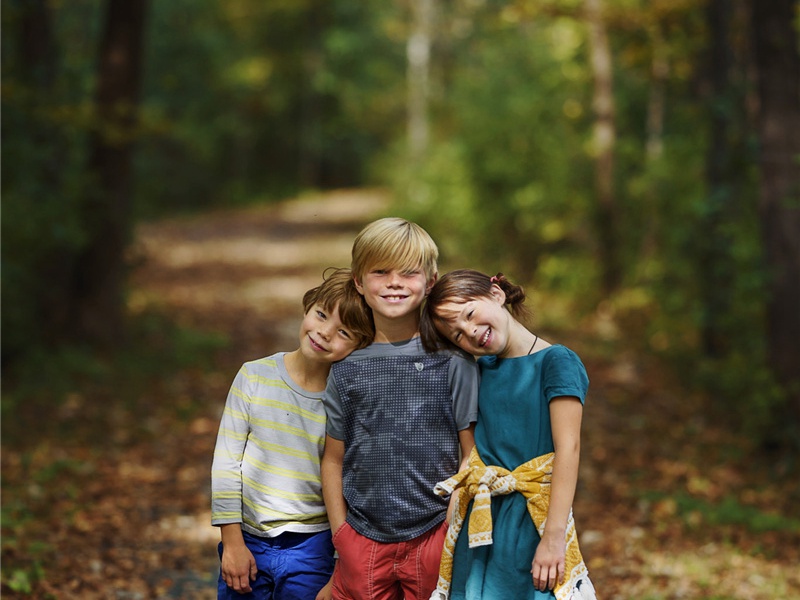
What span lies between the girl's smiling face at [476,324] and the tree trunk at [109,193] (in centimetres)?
811

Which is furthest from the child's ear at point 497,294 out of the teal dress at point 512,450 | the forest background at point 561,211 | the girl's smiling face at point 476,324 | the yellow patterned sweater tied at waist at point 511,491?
the forest background at point 561,211

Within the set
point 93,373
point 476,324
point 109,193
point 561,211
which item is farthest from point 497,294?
point 561,211

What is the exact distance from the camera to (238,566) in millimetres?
2908

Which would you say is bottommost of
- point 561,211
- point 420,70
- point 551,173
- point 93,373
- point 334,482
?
point 93,373

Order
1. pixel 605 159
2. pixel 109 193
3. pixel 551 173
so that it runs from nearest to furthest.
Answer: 1. pixel 109 193
2. pixel 605 159
3. pixel 551 173

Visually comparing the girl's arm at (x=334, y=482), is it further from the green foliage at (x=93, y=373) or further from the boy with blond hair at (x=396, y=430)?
the green foliage at (x=93, y=373)

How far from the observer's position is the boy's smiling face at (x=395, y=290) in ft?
9.20

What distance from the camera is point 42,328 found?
10.2 metres

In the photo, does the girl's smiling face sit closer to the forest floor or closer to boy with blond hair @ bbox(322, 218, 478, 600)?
boy with blond hair @ bbox(322, 218, 478, 600)

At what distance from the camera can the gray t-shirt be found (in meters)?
2.82

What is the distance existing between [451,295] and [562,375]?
396 mm

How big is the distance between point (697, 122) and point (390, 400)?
981 centimetres

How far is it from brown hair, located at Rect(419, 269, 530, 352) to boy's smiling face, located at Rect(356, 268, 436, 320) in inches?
1.9

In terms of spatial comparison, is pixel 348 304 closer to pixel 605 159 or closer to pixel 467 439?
pixel 467 439
